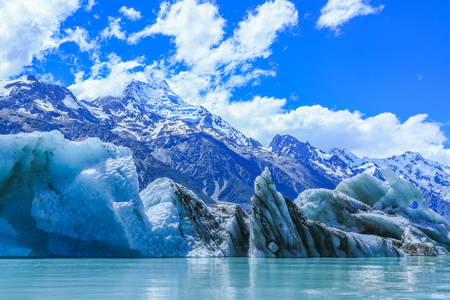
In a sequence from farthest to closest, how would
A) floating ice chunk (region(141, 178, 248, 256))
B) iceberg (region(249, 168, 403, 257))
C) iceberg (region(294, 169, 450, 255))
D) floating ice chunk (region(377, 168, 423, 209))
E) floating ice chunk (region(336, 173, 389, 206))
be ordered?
floating ice chunk (region(336, 173, 389, 206))
floating ice chunk (region(377, 168, 423, 209))
iceberg (region(294, 169, 450, 255))
iceberg (region(249, 168, 403, 257))
floating ice chunk (region(141, 178, 248, 256))

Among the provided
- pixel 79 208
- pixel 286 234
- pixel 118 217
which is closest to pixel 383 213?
pixel 286 234

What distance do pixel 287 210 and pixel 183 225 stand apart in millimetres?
4722

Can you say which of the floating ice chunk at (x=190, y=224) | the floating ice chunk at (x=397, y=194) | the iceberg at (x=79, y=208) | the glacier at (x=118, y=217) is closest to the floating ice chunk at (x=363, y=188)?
the floating ice chunk at (x=397, y=194)

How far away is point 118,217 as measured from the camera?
17.2 metres

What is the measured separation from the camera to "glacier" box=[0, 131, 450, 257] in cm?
1662

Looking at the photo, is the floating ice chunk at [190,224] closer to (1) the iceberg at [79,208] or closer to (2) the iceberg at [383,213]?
(1) the iceberg at [79,208]

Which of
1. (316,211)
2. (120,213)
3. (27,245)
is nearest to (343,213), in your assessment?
(316,211)

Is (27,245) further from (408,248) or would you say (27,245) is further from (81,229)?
(408,248)

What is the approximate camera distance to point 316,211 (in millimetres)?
27984

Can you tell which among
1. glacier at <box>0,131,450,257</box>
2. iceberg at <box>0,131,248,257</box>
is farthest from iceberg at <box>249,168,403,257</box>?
iceberg at <box>0,131,248,257</box>

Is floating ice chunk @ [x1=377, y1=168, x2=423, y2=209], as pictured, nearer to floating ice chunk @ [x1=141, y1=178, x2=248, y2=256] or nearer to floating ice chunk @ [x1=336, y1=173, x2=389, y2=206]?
floating ice chunk @ [x1=336, y1=173, x2=389, y2=206]

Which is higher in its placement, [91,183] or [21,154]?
[21,154]

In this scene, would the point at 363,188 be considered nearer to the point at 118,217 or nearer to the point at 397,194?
the point at 397,194

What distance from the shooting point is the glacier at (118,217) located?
16.6 m
